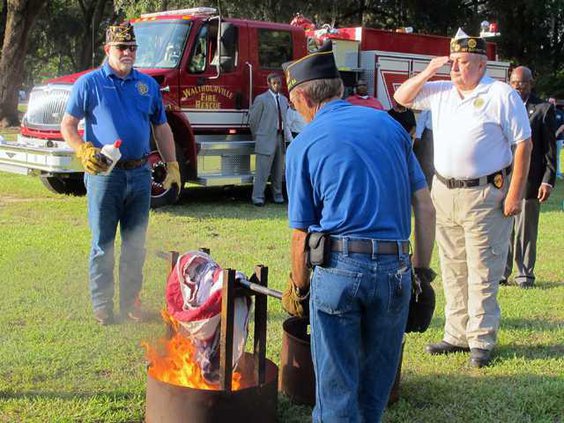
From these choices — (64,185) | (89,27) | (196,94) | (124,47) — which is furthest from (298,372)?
(89,27)

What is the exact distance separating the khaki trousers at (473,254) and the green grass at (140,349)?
0.26m

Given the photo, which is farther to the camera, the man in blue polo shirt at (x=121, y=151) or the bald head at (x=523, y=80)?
the bald head at (x=523, y=80)

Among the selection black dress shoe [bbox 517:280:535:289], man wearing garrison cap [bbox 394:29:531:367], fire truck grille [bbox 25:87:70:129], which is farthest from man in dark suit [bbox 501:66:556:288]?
fire truck grille [bbox 25:87:70:129]

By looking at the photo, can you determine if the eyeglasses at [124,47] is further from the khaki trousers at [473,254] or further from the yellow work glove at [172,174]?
the khaki trousers at [473,254]

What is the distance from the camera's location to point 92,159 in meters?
4.73

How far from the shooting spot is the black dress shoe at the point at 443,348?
4.96 m

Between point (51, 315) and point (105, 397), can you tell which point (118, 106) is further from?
point (105, 397)

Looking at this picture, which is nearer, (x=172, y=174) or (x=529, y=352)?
(x=529, y=352)

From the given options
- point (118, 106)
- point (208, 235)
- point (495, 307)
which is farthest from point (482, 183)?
point (208, 235)

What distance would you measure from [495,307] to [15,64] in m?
21.7

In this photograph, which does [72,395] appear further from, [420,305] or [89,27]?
[89,27]

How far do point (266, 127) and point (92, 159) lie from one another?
21.5 ft

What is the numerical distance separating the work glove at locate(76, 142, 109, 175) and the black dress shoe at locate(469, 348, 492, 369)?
2.73m

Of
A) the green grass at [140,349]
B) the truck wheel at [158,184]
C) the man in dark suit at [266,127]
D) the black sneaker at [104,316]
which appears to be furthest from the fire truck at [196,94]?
the black sneaker at [104,316]
